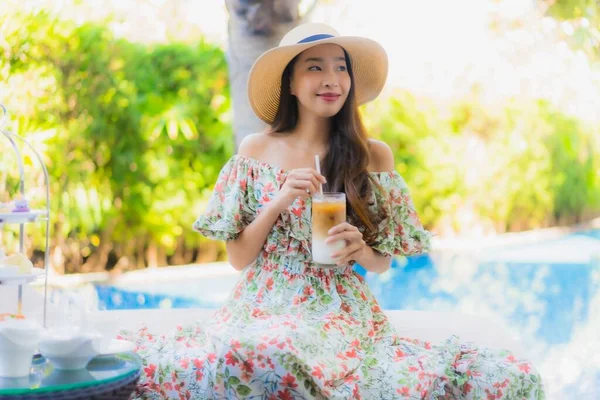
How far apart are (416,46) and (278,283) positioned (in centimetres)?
751

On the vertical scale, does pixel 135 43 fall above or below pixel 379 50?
above

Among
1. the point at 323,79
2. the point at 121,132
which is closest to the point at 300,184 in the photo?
the point at 323,79

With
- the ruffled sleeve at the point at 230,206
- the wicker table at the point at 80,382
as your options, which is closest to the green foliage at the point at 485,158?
the ruffled sleeve at the point at 230,206

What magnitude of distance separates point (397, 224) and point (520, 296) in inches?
182

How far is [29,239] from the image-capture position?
6391mm

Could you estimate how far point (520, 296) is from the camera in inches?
279

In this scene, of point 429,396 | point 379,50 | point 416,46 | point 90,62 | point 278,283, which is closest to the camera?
point 429,396

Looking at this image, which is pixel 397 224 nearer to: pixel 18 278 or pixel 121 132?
pixel 18 278

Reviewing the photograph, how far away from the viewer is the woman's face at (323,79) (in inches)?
107

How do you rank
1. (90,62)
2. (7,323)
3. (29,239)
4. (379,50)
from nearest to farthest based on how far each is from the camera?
(7,323) < (379,50) < (29,239) < (90,62)

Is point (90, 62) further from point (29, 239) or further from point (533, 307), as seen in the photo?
point (533, 307)

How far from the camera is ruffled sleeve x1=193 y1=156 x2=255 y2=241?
8.86 ft

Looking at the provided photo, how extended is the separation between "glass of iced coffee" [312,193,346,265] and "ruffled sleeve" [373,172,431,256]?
0.31 metres

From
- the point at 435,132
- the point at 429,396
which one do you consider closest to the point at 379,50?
the point at 429,396
